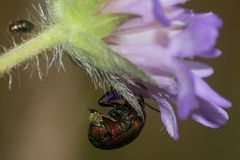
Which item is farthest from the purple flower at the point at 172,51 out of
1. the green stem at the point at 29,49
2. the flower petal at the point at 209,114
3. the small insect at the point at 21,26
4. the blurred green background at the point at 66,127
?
the blurred green background at the point at 66,127

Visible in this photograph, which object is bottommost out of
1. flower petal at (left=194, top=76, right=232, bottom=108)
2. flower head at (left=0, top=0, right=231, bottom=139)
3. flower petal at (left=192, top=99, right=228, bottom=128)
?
flower petal at (left=192, top=99, right=228, bottom=128)

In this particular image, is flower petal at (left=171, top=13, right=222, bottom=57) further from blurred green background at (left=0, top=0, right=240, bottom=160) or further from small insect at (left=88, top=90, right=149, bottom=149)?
blurred green background at (left=0, top=0, right=240, bottom=160)


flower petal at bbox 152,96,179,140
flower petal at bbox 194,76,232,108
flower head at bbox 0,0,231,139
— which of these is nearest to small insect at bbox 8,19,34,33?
flower head at bbox 0,0,231,139

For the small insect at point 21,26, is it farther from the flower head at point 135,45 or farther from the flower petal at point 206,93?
the flower petal at point 206,93

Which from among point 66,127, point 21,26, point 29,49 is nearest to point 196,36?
point 29,49

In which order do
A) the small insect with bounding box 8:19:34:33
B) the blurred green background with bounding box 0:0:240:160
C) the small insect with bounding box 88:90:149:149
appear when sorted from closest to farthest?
1. the small insect with bounding box 8:19:34:33
2. the small insect with bounding box 88:90:149:149
3. the blurred green background with bounding box 0:0:240:160

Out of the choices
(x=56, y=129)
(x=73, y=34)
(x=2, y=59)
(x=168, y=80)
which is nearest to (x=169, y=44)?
(x=168, y=80)
